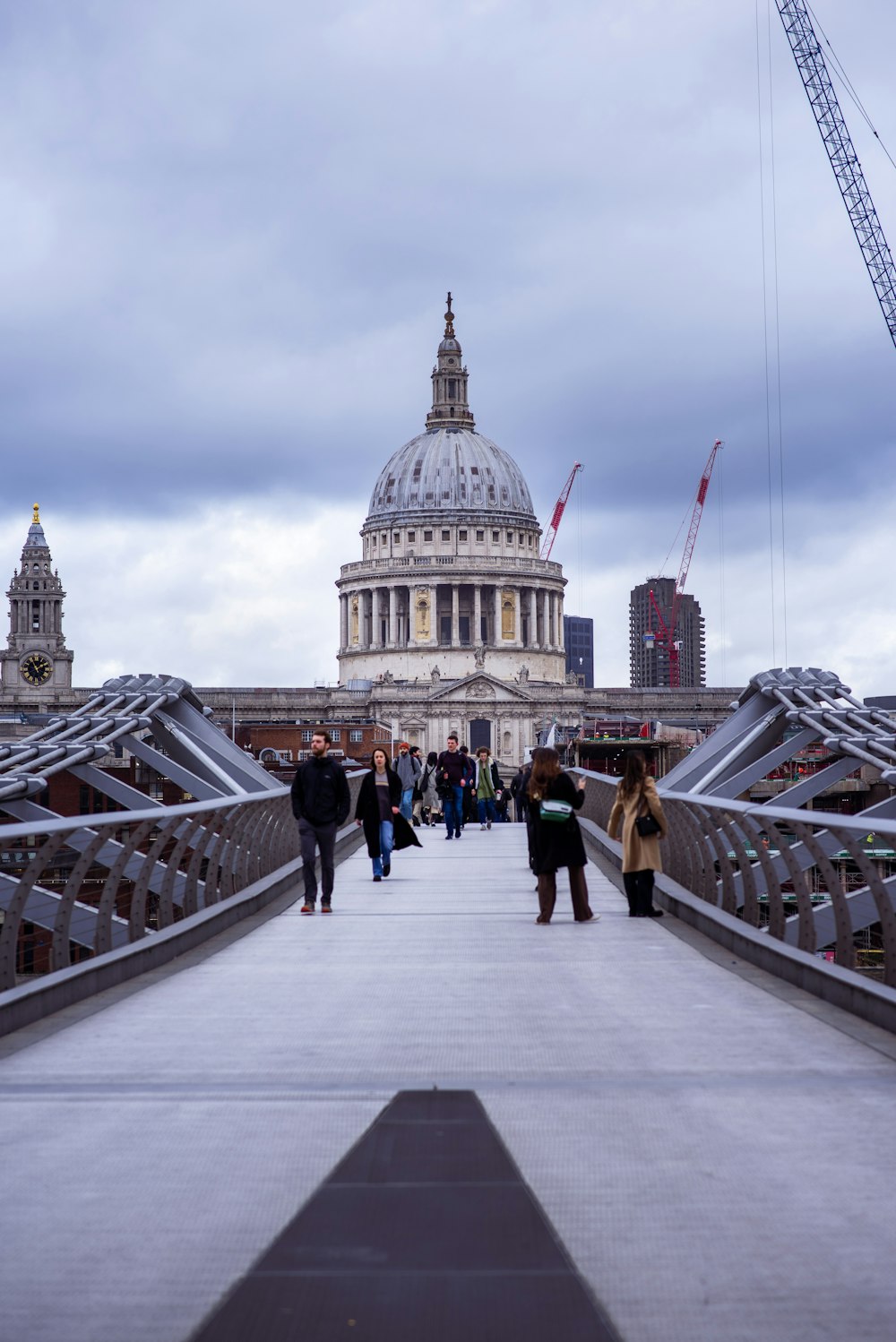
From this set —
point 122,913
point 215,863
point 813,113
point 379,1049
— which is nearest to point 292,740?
point 813,113

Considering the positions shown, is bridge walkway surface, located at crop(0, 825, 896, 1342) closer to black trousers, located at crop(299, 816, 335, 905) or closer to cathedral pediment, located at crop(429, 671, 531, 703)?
black trousers, located at crop(299, 816, 335, 905)

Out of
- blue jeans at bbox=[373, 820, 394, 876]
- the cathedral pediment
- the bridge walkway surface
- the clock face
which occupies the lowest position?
the bridge walkway surface

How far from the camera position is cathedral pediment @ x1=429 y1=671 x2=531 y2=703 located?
18275 centimetres

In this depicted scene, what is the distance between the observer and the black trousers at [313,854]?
20328mm

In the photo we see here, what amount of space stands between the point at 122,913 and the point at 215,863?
12.5 m

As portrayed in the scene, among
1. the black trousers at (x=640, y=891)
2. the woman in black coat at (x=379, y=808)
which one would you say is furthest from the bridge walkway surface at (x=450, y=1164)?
the woman in black coat at (x=379, y=808)

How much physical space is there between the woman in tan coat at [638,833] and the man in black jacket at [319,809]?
2939 millimetres

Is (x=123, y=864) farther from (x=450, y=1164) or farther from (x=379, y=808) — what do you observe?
(x=379, y=808)

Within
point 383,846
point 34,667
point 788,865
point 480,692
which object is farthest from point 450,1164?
point 480,692

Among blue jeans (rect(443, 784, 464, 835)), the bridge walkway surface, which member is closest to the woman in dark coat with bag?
the bridge walkway surface

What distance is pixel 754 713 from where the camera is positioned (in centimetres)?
2955

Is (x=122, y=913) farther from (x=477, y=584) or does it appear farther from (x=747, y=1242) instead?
(x=477, y=584)

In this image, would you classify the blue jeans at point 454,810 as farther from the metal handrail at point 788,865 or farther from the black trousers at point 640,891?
the black trousers at point 640,891

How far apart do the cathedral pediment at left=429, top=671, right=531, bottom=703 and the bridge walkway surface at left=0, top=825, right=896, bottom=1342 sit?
16870 cm
